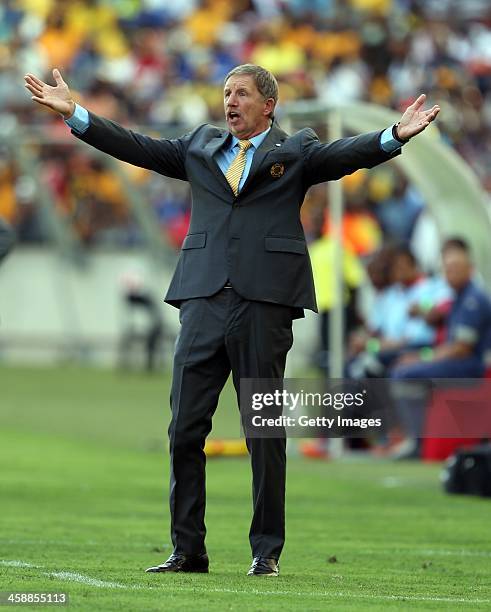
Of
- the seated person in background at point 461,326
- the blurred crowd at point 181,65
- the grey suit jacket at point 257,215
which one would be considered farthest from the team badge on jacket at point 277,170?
the blurred crowd at point 181,65

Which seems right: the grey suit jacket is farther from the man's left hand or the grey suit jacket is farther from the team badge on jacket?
the man's left hand

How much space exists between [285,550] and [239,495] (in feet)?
9.85

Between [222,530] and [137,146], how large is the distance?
2.93m

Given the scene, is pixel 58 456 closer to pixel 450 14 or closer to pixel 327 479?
pixel 327 479

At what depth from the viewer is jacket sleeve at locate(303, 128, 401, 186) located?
7168 mm

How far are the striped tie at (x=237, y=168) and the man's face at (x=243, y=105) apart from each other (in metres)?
0.05

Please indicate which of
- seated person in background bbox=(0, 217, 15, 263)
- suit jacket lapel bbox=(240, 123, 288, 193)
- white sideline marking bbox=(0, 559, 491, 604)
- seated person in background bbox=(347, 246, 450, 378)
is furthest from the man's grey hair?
seated person in background bbox=(347, 246, 450, 378)

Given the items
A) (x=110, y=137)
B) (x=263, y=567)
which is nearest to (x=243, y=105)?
(x=110, y=137)

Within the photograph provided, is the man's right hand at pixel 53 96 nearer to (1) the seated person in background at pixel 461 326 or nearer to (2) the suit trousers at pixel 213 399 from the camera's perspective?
(2) the suit trousers at pixel 213 399

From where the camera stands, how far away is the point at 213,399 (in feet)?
24.3

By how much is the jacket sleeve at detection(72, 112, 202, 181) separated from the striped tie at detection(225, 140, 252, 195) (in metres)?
0.29

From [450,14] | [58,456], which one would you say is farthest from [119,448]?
[450,14]

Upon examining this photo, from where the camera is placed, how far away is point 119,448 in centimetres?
1521

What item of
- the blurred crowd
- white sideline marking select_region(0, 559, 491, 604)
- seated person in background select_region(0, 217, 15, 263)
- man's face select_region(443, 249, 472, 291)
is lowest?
white sideline marking select_region(0, 559, 491, 604)
